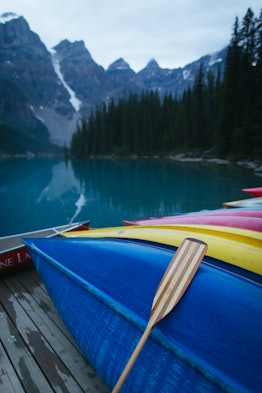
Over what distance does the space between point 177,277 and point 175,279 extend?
24 millimetres

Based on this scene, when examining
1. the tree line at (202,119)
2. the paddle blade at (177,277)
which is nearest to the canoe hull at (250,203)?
the paddle blade at (177,277)

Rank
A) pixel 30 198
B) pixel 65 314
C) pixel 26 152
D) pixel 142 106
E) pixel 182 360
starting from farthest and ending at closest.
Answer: pixel 26 152 → pixel 142 106 → pixel 30 198 → pixel 65 314 → pixel 182 360

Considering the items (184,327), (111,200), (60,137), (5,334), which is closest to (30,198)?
(111,200)

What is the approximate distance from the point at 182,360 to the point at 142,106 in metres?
67.2

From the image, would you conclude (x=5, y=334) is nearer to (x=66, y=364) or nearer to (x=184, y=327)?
(x=66, y=364)

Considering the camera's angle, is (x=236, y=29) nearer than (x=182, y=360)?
No

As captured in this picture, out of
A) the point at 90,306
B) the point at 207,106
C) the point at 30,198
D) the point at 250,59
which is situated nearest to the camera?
the point at 90,306

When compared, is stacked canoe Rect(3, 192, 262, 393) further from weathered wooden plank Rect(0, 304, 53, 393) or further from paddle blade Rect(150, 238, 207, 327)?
weathered wooden plank Rect(0, 304, 53, 393)

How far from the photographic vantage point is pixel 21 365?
7.50ft

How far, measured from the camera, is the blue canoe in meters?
1.41

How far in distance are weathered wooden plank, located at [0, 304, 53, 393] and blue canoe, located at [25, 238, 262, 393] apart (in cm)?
42

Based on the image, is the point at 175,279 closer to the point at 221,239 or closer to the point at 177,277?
the point at 177,277

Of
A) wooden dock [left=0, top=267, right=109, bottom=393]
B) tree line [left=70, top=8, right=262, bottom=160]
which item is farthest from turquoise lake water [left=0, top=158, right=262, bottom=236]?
tree line [left=70, top=8, right=262, bottom=160]

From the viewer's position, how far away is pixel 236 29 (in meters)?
32.0
